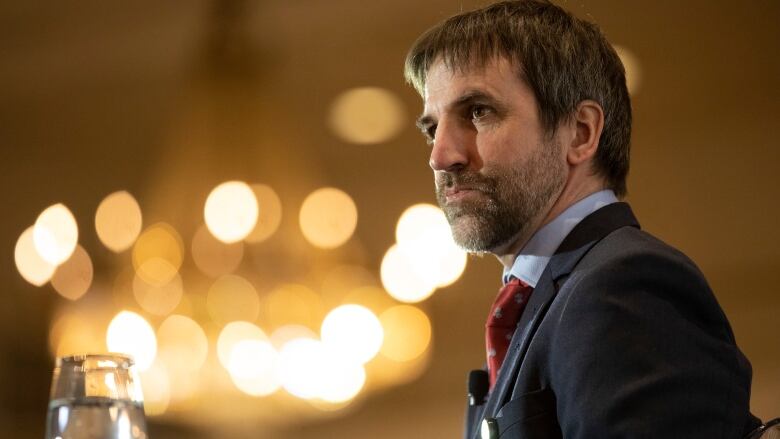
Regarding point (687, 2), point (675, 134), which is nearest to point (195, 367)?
point (675, 134)

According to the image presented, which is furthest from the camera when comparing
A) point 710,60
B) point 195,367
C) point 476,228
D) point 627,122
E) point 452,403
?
point 452,403

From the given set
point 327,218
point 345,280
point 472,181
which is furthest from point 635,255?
point 327,218

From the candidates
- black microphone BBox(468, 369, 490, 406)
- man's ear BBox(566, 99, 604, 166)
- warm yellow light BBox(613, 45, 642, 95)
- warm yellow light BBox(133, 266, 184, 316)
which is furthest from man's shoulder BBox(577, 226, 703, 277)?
warm yellow light BBox(613, 45, 642, 95)

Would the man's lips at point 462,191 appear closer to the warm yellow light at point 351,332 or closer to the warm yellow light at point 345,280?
the warm yellow light at point 351,332

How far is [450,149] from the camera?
1702 millimetres

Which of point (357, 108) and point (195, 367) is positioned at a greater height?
point (357, 108)

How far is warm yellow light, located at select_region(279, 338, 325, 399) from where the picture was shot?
16.2ft

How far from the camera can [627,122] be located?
1.85 metres

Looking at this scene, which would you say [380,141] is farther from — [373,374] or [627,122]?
[627,122]

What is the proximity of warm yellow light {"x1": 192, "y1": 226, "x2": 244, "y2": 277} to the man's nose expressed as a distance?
340 cm

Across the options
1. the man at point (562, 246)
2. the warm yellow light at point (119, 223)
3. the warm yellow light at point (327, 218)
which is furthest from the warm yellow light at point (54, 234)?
the man at point (562, 246)

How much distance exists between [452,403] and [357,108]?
1.80 metres

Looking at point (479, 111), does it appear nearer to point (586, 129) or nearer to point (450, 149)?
point (450, 149)

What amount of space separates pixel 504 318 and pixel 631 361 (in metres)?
0.43
